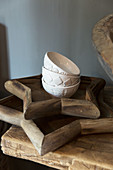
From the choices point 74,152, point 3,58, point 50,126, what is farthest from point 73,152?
point 3,58

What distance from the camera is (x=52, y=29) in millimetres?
970

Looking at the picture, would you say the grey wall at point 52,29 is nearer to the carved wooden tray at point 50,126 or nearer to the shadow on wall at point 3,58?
the shadow on wall at point 3,58

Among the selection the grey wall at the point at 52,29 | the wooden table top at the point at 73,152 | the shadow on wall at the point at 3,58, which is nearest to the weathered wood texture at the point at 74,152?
the wooden table top at the point at 73,152

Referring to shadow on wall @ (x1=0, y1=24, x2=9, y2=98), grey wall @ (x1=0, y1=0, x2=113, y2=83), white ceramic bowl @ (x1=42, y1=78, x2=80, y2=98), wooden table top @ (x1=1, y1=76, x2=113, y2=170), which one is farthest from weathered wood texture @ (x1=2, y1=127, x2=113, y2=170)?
shadow on wall @ (x1=0, y1=24, x2=9, y2=98)

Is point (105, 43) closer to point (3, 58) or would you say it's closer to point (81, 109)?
point (81, 109)

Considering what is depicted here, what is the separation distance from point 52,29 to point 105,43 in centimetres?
57

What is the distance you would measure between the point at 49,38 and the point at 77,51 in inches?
7.1

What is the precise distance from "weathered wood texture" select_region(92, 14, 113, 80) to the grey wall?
13.6 inches

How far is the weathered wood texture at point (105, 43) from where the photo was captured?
422 millimetres

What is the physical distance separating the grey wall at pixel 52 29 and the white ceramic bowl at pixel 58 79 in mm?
425

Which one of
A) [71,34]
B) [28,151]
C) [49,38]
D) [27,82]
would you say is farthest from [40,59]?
[28,151]

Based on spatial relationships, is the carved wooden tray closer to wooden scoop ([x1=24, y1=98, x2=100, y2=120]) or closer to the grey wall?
wooden scoop ([x1=24, y1=98, x2=100, y2=120])

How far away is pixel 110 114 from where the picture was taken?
54cm

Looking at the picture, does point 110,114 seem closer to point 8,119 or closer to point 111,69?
point 111,69
